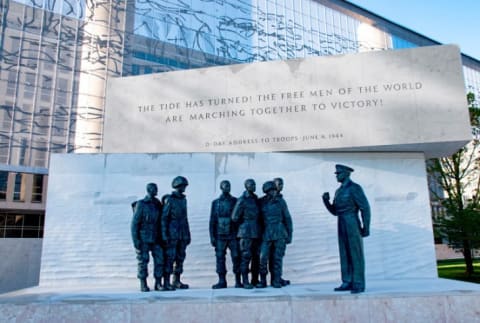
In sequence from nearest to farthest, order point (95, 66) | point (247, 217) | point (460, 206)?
1. point (247, 217)
2. point (460, 206)
3. point (95, 66)

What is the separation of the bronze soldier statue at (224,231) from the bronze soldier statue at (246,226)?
0.51 ft

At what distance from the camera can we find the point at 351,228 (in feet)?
16.9

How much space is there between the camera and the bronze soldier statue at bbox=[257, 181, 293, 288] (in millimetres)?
5816

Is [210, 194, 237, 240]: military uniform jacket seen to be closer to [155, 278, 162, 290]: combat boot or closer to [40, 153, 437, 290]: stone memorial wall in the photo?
[155, 278, 162, 290]: combat boot

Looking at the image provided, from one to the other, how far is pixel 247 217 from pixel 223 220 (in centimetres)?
42

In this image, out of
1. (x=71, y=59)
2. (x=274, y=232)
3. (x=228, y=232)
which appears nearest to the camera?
(x=274, y=232)

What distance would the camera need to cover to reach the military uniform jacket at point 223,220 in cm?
606

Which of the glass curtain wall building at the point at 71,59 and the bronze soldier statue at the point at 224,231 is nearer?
the bronze soldier statue at the point at 224,231

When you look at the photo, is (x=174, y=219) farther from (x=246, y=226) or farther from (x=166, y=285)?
(x=246, y=226)

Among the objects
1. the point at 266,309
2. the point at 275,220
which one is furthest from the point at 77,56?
the point at 266,309

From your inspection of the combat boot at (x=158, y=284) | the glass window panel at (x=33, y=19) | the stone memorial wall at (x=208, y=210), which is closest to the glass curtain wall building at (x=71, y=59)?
the glass window panel at (x=33, y=19)

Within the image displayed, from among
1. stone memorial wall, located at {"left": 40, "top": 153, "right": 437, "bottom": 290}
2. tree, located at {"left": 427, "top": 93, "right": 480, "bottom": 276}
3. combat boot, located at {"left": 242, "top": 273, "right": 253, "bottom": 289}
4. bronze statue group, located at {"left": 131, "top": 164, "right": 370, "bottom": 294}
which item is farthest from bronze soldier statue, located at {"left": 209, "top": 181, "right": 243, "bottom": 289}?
tree, located at {"left": 427, "top": 93, "right": 480, "bottom": 276}

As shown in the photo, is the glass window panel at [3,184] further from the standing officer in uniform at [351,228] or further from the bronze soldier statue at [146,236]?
the standing officer in uniform at [351,228]

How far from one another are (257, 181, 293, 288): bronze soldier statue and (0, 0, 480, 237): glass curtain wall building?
1710 cm
